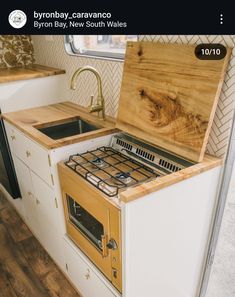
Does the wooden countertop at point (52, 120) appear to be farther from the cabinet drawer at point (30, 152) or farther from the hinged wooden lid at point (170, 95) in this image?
the hinged wooden lid at point (170, 95)

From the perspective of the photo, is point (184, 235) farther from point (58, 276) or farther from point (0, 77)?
point (0, 77)

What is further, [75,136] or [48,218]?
[48,218]

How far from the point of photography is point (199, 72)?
1.18 m

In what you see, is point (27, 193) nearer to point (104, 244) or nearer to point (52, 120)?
point (52, 120)

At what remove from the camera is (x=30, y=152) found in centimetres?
175

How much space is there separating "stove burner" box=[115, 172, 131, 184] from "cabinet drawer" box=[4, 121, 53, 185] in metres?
0.46

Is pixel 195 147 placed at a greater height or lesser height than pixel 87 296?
greater

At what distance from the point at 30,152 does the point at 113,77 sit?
2.35ft

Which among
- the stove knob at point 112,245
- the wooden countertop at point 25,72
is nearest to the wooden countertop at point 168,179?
the stove knob at point 112,245

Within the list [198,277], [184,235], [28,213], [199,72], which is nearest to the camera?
[199,72]

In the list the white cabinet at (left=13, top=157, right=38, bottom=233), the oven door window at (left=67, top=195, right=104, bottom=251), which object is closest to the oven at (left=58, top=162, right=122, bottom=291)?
the oven door window at (left=67, top=195, right=104, bottom=251)

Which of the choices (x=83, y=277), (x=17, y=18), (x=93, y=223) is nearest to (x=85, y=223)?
(x=93, y=223)

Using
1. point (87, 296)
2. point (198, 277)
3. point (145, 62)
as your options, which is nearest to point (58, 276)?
point (87, 296)

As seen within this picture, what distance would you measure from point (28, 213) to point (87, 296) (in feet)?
2.92
